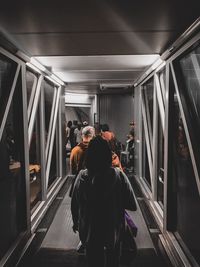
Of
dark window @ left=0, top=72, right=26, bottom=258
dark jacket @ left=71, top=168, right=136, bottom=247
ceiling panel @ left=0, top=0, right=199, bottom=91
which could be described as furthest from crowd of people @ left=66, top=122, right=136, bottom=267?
dark window @ left=0, top=72, right=26, bottom=258

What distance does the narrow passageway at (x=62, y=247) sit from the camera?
3.01 m

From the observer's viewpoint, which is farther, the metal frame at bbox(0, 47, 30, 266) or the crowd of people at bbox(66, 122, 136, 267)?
the metal frame at bbox(0, 47, 30, 266)

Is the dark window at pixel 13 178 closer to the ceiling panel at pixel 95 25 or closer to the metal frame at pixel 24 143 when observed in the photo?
the metal frame at pixel 24 143

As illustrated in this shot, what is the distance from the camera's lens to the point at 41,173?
15.4 feet

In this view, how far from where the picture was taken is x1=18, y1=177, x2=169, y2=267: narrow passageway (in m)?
3.01

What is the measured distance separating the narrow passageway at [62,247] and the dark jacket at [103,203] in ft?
3.82

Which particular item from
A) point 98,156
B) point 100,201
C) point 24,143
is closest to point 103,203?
point 100,201

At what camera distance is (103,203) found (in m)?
2.01

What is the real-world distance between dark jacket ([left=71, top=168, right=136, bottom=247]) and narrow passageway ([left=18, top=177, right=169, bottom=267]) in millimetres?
1165

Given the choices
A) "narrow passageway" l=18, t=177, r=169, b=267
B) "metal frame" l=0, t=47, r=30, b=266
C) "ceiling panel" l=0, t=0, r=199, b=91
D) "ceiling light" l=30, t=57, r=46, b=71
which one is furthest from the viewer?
"ceiling light" l=30, t=57, r=46, b=71

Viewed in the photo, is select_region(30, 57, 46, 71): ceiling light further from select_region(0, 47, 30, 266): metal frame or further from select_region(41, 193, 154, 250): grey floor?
select_region(41, 193, 154, 250): grey floor

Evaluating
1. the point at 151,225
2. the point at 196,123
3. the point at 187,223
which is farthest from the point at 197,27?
the point at 151,225

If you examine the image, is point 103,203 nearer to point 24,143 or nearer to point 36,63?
point 24,143

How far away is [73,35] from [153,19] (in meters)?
0.80
